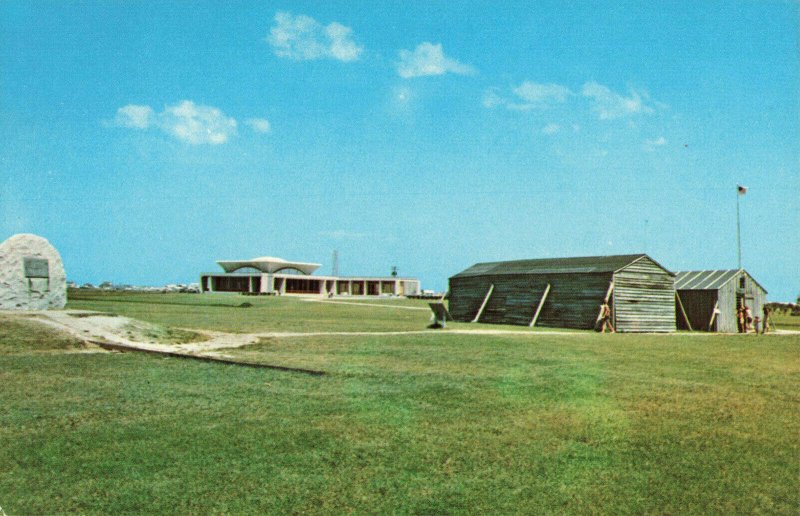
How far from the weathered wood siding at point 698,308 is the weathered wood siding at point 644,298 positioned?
1.78 metres

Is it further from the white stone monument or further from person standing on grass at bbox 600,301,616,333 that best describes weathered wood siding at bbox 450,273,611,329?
the white stone monument

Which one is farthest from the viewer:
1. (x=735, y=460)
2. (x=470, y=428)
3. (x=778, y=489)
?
(x=470, y=428)

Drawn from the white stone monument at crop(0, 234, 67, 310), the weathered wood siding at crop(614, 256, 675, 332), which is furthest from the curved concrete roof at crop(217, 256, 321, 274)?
the white stone monument at crop(0, 234, 67, 310)

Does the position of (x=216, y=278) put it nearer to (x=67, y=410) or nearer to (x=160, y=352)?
(x=160, y=352)

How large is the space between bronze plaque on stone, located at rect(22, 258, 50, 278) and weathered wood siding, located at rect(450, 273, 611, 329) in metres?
23.5

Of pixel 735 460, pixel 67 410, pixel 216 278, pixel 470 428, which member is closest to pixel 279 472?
pixel 470 428

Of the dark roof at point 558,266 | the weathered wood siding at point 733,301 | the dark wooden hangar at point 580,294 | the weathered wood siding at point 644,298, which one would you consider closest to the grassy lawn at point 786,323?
the weathered wood siding at point 733,301

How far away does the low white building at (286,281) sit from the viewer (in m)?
94.3

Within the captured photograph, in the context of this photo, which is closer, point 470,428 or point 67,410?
point 470,428

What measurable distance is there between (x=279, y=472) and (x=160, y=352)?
9.44 metres

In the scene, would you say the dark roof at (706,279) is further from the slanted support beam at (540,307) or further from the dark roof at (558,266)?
the slanted support beam at (540,307)

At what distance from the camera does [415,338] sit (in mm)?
19938

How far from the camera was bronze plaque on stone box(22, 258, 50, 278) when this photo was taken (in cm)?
1973

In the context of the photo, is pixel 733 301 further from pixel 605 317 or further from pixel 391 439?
pixel 391 439
